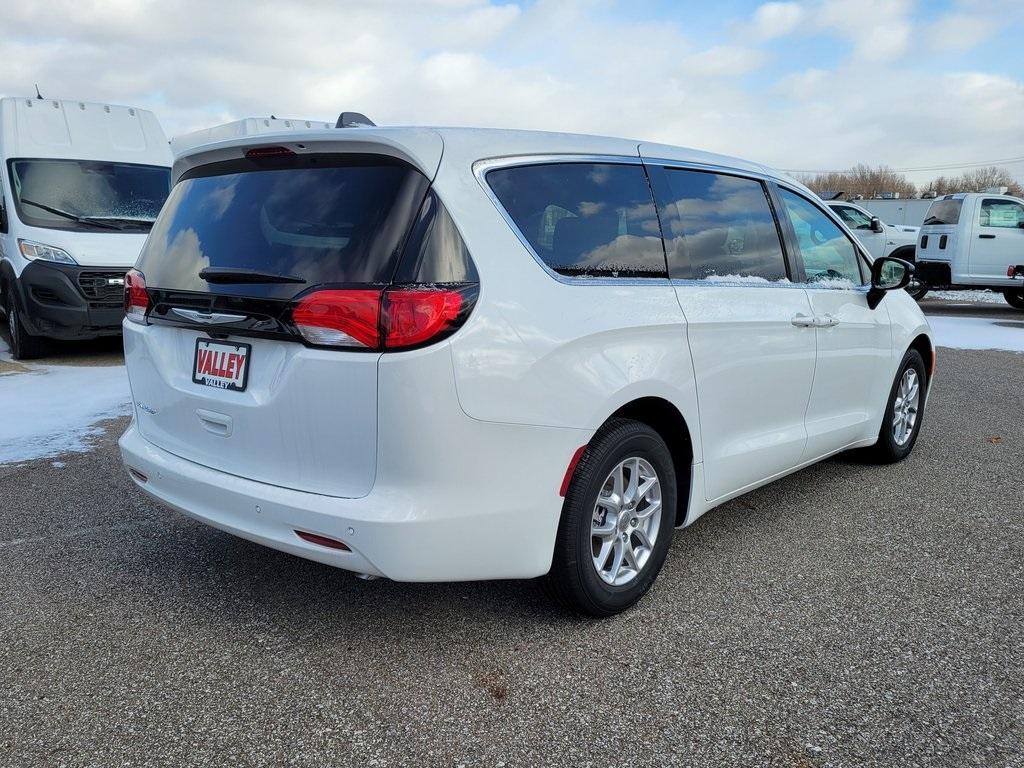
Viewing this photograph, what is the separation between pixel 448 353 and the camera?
2.40 m

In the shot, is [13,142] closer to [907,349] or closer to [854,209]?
[907,349]

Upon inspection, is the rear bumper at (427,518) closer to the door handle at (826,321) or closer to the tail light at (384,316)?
the tail light at (384,316)

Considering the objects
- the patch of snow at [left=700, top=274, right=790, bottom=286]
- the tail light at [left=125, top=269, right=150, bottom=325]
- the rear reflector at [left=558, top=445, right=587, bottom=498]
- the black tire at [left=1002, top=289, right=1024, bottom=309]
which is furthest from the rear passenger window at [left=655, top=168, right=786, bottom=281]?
the black tire at [left=1002, top=289, right=1024, bottom=309]

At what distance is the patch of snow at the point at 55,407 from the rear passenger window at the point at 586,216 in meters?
A: 3.82

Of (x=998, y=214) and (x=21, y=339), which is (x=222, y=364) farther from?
(x=998, y=214)

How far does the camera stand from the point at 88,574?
11.2ft

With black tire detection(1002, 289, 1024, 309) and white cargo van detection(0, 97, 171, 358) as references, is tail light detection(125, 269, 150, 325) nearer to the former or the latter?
white cargo van detection(0, 97, 171, 358)

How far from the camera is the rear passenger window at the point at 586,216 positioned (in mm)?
2736

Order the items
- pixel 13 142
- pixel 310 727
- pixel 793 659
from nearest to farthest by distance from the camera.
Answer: pixel 310 727 → pixel 793 659 → pixel 13 142

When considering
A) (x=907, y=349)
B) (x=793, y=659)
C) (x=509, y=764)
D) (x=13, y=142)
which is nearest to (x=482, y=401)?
(x=509, y=764)

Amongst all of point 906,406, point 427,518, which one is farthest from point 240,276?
point 906,406

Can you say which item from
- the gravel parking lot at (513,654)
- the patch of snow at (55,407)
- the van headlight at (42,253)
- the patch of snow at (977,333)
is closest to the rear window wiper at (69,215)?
the van headlight at (42,253)

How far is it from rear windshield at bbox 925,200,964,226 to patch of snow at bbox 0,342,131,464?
13423 mm

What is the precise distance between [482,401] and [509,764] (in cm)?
100
